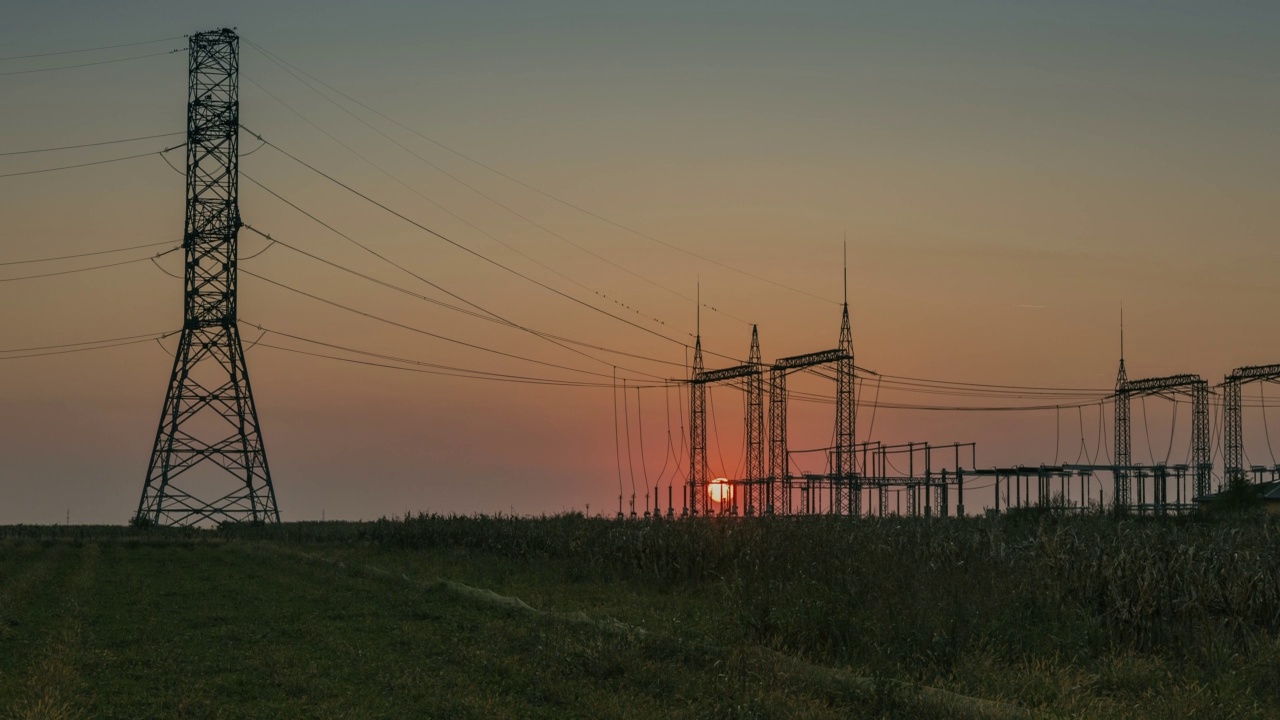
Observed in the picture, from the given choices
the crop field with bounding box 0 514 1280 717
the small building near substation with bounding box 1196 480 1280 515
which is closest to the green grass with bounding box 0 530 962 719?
the crop field with bounding box 0 514 1280 717

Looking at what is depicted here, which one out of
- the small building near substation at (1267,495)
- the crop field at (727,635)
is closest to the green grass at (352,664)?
the crop field at (727,635)

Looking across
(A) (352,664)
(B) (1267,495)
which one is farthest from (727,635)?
(B) (1267,495)

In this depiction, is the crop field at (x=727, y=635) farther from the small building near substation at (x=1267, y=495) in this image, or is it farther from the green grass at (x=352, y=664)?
the small building near substation at (x=1267, y=495)

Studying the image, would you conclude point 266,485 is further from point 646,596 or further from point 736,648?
point 736,648

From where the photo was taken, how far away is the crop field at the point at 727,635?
1319 cm

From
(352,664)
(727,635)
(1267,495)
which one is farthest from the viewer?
(1267,495)

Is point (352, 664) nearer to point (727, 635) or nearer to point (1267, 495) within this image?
point (727, 635)

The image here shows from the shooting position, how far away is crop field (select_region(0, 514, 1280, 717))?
13188 millimetres

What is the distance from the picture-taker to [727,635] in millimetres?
17391

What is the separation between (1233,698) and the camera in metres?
13.1

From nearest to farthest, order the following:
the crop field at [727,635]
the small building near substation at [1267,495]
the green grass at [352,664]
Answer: the green grass at [352,664]
the crop field at [727,635]
the small building near substation at [1267,495]

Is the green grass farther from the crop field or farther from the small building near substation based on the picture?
the small building near substation

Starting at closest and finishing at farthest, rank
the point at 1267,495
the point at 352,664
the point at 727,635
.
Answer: the point at 352,664 → the point at 727,635 → the point at 1267,495

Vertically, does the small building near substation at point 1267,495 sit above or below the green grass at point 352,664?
below
